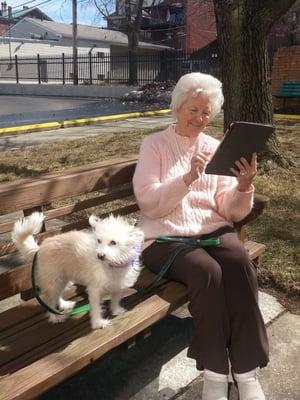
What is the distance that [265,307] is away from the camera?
3393mm

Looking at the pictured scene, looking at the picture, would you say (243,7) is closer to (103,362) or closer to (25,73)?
(103,362)

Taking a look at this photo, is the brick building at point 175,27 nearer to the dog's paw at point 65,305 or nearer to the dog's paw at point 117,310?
the dog's paw at point 65,305

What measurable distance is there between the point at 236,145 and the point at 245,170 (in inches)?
7.3

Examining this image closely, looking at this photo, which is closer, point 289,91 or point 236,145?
point 236,145

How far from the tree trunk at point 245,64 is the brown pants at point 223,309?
3738mm

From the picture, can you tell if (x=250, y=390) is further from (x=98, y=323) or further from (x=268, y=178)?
(x=268, y=178)

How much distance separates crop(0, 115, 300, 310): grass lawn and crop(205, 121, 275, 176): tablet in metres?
1.35

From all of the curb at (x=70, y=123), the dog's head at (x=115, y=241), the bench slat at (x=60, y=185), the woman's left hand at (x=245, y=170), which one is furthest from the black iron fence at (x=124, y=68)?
the dog's head at (x=115, y=241)

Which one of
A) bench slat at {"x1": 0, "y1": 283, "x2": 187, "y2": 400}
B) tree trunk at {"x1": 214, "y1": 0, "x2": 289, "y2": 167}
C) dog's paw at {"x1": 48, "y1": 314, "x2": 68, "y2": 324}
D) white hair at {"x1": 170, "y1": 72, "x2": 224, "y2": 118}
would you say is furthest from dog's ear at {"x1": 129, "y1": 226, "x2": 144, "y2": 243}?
tree trunk at {"x1": 214, "y1": 0, "x2": 289, "y2": 167}

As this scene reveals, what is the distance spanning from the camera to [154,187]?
8.79 ft

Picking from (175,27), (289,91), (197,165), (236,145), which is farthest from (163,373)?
→ (175,27)

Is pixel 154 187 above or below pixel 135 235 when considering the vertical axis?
above

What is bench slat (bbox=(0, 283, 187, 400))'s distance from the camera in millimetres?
1825

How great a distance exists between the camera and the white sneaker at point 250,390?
230cm
